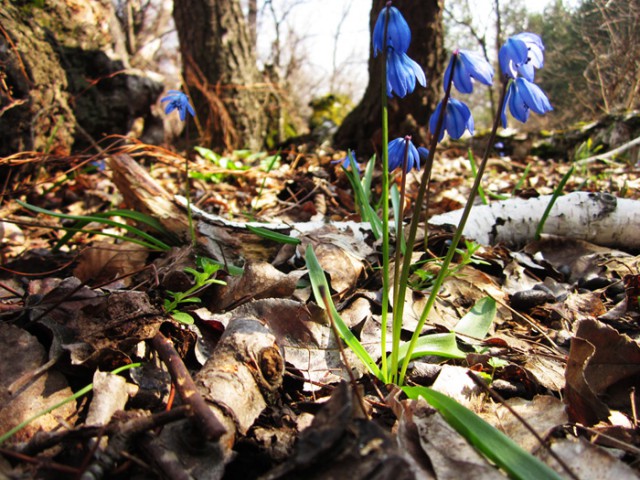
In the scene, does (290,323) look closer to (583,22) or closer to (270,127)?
(270,127)

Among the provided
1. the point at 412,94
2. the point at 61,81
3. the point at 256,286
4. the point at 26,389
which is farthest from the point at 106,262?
the point at 412,94

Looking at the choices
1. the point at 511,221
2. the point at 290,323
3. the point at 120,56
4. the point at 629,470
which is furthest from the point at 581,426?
the point at 120,56

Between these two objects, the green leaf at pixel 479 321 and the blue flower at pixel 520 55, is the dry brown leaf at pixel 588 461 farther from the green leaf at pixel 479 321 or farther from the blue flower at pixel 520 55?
the blue flower at pixel 520 55

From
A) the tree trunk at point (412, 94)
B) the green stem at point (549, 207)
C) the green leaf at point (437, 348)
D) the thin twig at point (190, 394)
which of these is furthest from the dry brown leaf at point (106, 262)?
the tree trunk at point (412, 94)

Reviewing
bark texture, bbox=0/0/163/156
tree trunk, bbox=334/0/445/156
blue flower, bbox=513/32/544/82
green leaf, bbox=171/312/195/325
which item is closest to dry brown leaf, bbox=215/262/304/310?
green leaf, bbox=171/312/195/325

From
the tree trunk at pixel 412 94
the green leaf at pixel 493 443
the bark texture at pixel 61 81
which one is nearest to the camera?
the green leaf at pixel 493 443

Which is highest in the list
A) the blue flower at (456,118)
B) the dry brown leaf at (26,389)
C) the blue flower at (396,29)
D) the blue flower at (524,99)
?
the blue flower at (396,29)
